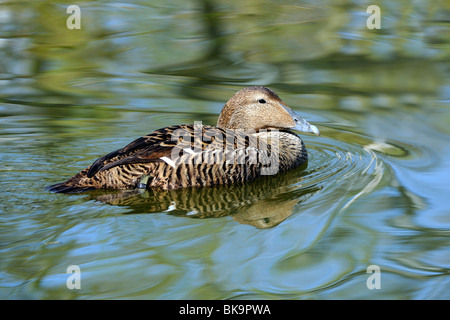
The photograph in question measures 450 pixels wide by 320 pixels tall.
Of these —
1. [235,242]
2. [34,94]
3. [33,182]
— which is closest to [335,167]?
[235,242]

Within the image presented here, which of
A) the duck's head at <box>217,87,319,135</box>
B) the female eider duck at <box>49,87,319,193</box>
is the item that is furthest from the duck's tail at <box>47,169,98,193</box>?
the duck's head at <box>217,87,319,135</box>

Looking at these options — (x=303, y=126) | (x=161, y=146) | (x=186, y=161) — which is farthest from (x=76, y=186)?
(x=303, y=126)

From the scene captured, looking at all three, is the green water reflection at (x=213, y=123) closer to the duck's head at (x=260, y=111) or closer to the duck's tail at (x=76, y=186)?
the duck's tail at (x=76, y=186)

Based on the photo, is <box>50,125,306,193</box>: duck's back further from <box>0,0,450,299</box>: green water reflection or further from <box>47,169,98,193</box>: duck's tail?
<box>0,0,450,299</box>: green water reflection

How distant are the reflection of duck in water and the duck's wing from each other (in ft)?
0.87

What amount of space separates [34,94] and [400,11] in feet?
22.0

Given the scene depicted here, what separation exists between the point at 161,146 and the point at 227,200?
79 centimetres

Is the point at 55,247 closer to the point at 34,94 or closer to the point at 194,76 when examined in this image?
the point at 34,94

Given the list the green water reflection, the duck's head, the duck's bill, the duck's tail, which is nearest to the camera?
the green water reflection

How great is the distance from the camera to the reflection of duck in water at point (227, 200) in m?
5.39

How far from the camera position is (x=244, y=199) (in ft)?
19.0

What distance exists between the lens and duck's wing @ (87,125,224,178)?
5941 mm

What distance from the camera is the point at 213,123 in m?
8.05

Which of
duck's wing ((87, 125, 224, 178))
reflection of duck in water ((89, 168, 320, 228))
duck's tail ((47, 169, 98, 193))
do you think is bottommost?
reflection of duck in water ((89, 168, 320, 228))
